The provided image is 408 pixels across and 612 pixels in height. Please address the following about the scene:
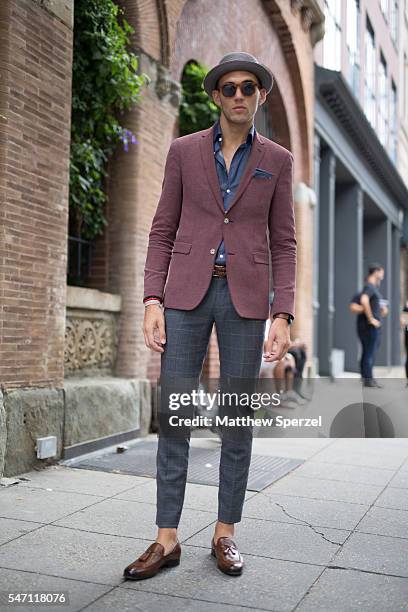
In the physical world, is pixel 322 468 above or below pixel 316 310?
below

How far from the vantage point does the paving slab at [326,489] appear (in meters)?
4.64

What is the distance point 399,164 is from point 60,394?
2362 cm

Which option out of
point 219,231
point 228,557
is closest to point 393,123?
point 219,231

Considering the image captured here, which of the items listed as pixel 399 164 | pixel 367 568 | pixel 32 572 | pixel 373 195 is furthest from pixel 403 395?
pixel 399 164

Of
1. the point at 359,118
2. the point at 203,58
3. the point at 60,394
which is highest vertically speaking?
the point at 359,118

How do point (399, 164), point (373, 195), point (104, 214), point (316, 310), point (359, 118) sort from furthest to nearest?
point (399, 164) → point (373, 195) → point (359, 118) → point (316, 310) → point (104, 214)

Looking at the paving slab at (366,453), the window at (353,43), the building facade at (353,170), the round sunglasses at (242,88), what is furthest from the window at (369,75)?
the round sunglasses at (242,88)

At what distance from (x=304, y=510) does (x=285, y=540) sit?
0.67m

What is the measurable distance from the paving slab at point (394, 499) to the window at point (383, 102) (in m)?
18.9

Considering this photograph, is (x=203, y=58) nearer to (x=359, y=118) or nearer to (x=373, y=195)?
(x=359, y=118)

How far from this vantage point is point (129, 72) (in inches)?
257

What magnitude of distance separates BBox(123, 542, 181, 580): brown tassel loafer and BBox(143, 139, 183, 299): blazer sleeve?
1123 millimetres

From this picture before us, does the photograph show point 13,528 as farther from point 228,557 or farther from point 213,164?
point 213,164

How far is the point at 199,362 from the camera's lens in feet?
10.5
